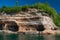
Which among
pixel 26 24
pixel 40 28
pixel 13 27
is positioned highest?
pixel 26 24

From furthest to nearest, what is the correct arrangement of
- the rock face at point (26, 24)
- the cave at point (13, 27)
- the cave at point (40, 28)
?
1. the cave at point (13, 27)
2. the cave at point (40, 28)
3. the rock face at point (26, 24)

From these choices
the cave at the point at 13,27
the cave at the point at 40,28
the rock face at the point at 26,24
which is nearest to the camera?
the rock face at the point at 26,24

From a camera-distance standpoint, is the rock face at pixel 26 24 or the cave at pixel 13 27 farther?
the cave at pixel 13 27

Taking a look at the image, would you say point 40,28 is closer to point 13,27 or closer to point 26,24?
point 26,24

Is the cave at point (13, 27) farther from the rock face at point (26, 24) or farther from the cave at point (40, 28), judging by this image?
the cave at point (40, 28)

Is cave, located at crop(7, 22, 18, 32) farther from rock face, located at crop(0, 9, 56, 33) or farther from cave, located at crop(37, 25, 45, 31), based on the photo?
cave, located at crop(37, 25, 45, 31)

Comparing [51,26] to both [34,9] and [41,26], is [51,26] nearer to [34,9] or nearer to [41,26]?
[41,26]

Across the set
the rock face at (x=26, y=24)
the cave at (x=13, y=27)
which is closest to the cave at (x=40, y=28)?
the rock face at (x=26, y=24)

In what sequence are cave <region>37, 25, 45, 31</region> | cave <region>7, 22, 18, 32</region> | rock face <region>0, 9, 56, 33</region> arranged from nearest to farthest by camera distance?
rock face <region>0, 9, 56, 33</region> → cave <region>37, 25, 45, 31</region> → cave <region>7, 22, 18, 32</region>

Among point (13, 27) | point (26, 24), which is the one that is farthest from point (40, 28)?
point (13, 27)

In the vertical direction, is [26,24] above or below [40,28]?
above

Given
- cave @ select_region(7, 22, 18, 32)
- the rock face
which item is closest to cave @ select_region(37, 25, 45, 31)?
the rock face

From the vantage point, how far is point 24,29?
67.3 metres

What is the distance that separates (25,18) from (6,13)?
42.4ft
